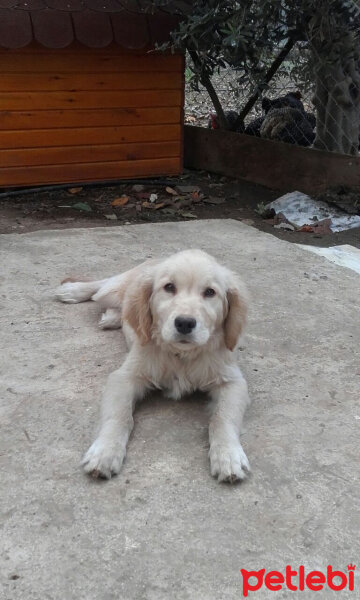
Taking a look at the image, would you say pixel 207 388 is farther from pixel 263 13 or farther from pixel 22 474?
pixel 263 13

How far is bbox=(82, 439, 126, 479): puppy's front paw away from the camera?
221cm

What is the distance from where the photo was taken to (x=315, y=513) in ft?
6.87

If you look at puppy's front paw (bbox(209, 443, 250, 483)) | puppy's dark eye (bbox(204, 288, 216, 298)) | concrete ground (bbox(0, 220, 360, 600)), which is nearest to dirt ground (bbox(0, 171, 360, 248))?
concrete ground (bbox(0, 220, 360, 600))

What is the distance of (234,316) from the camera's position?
273 centimetres

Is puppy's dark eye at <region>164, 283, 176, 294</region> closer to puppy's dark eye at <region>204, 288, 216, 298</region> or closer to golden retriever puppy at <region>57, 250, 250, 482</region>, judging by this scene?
golden retriever puppy at <region>57, 250, 250, 482</region>

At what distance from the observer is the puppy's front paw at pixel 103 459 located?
2213mm

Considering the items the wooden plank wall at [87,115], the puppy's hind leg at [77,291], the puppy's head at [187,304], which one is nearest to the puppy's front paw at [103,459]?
the puppy's head at [187,304]

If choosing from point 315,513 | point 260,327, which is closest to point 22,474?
point 315,513

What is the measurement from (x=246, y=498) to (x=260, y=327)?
159cm

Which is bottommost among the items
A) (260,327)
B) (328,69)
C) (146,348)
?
(260,327)

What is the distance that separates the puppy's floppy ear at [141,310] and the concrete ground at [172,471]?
35 centimetres

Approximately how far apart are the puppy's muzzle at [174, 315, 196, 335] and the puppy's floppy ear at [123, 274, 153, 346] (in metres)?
0.31

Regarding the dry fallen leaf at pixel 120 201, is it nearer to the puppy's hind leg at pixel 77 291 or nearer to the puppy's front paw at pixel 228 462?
the puppy's hind leg at pixel 77 291

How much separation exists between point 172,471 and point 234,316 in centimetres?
78
